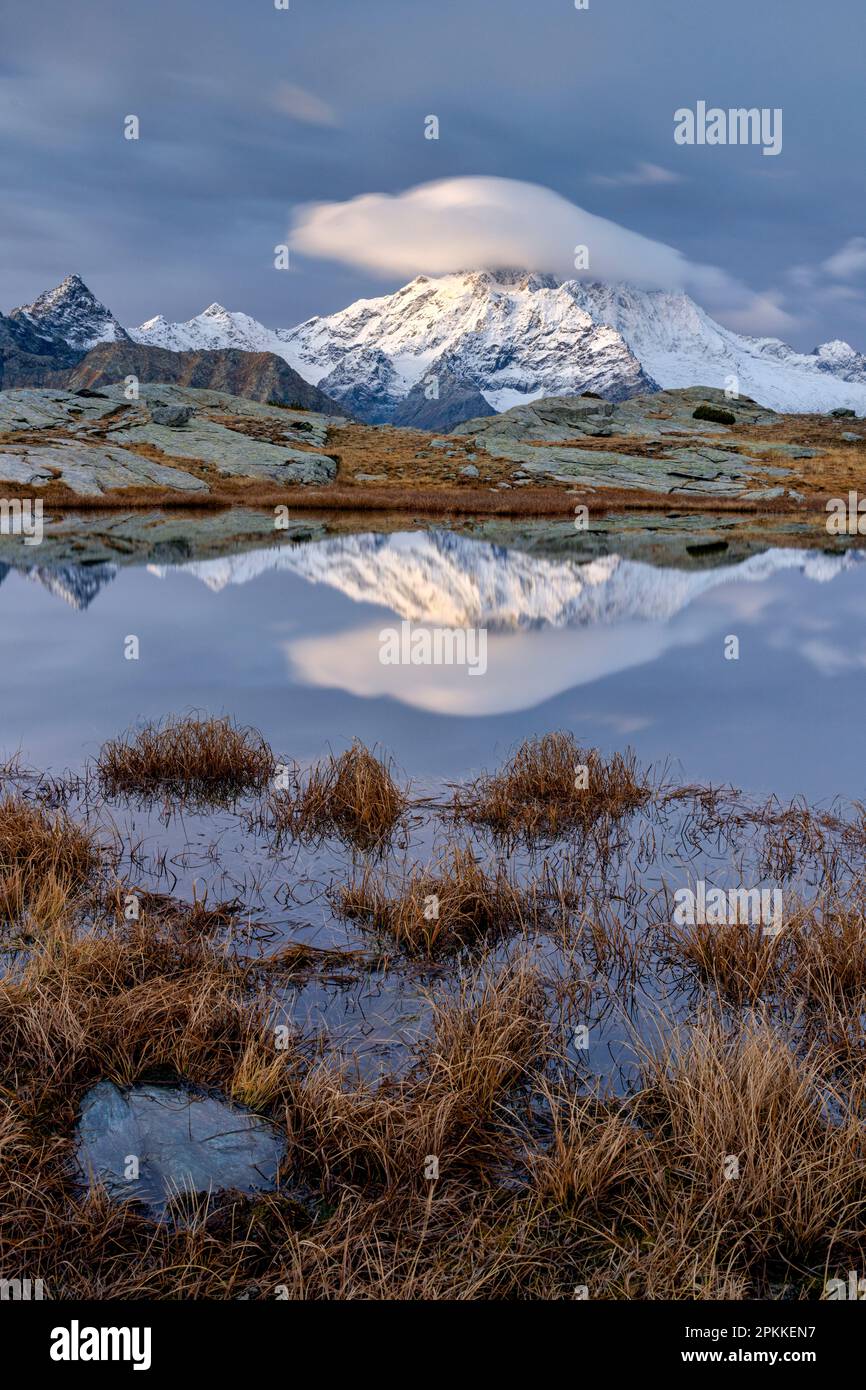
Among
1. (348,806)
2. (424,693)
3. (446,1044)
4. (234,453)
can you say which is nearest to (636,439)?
(234,453)

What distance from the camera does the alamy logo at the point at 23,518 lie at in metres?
48.4

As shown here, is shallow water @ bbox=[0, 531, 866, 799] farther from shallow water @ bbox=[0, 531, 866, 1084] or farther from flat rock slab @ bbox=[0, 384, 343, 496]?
flat rock slab @ bbox=[0, 384, 343, 496]

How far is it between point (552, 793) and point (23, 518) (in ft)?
177

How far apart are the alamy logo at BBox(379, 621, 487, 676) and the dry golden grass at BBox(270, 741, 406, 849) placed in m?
8.64

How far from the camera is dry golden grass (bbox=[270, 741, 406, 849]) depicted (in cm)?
1040

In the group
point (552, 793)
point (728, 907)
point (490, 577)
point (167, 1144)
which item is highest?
point (490, 577)

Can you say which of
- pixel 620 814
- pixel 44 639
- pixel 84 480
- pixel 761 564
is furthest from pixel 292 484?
pixel 620 814

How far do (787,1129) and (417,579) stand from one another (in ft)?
93.8

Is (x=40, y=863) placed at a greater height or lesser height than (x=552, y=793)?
lesser

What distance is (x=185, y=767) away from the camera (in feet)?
39.7

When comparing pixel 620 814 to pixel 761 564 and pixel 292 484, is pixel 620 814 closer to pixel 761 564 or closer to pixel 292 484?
pixel 761 564

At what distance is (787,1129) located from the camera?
4.93 m

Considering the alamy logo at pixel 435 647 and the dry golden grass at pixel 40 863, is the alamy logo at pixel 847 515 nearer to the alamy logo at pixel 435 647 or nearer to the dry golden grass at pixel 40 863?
the alamy logo at pixel 435 647
